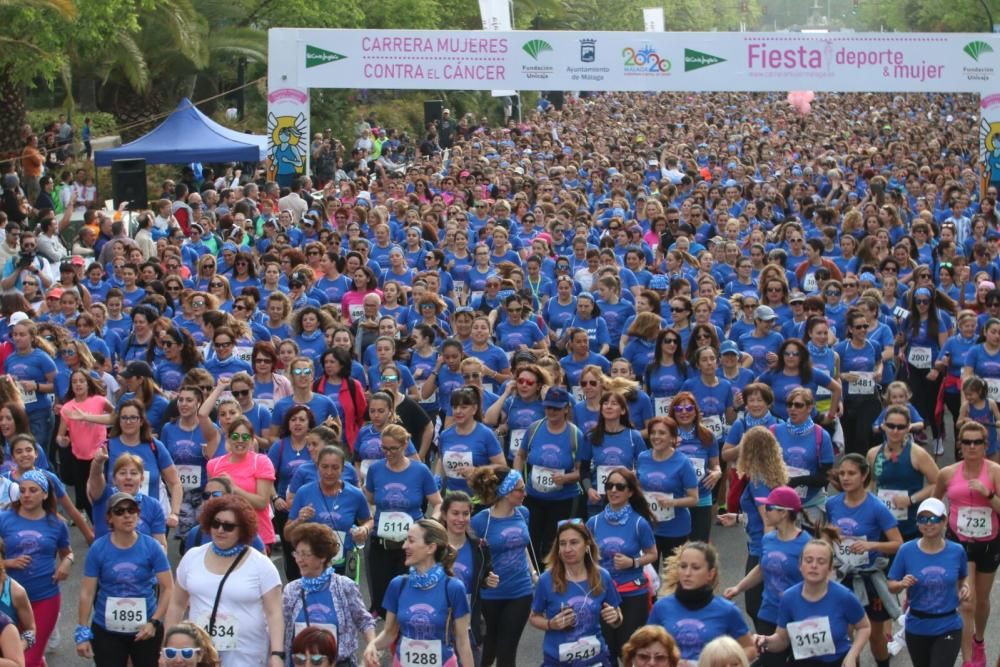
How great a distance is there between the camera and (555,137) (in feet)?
126

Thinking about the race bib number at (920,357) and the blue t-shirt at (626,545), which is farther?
the race bib number at (920,357)

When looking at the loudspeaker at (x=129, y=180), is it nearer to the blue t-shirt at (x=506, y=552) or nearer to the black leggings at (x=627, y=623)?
the blue t-shirt at (x=506, y=552)

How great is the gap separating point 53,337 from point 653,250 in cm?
796

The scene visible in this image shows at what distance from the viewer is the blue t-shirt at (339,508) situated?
9.22m

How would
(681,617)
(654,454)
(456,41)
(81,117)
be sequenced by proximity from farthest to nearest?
1. (81,117)
2. (456,41)
3. (654,454)
4. (681,617)

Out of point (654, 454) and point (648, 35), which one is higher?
point (648, 35)

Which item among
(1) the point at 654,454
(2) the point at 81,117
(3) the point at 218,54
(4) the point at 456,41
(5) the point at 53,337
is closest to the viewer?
(1) the point at 654,454

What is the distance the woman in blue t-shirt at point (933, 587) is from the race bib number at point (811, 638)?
2.71ft

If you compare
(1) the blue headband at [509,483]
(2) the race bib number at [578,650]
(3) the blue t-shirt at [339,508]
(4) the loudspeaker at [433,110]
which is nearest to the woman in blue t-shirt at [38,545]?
(3) the blue t-shirt at [339,508]

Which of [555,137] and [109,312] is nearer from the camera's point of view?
[109,312]

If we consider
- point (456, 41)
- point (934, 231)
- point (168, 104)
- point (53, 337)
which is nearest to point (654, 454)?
point (53, 337)

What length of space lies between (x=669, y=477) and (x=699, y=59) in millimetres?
15111

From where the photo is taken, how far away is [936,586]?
332 inches

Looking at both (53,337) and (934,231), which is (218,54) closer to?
(934,231)
